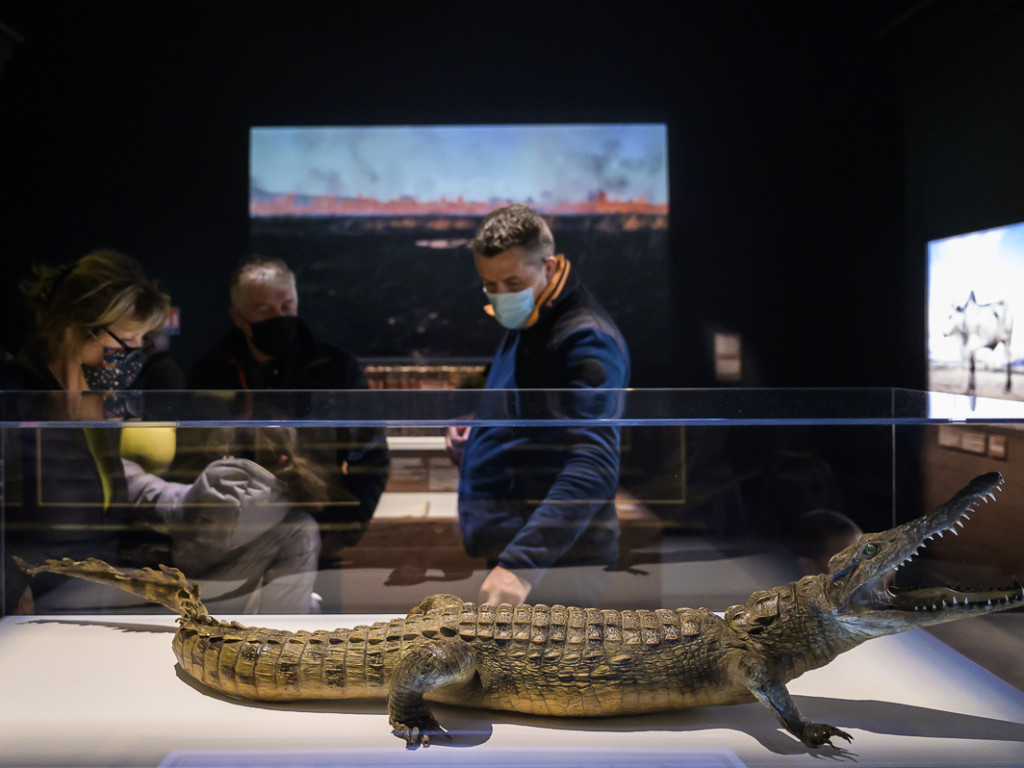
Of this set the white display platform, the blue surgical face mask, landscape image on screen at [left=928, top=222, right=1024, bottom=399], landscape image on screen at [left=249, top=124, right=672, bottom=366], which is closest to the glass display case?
the white display platform

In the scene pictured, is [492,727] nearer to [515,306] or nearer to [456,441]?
[456,441]

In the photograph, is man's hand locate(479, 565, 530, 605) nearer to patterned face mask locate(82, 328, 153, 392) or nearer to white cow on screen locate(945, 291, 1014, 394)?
patterned face mask locate(82, 328, 153, 392)

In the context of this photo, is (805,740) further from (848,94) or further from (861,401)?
(848,94)

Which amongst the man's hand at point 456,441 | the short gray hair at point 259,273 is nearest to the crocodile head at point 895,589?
the man's hand at point 456,441

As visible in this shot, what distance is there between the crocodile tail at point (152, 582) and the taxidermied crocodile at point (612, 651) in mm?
157

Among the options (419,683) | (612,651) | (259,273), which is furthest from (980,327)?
(259,273)

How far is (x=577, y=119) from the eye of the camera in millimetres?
2785

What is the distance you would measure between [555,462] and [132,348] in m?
1.13

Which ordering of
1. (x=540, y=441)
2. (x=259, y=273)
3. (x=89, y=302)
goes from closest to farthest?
(x=540, y=441), (x=89, y=302), (x=259, y=273)

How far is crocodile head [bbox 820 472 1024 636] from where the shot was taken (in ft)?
3.69

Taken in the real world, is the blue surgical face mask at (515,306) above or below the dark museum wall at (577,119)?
below

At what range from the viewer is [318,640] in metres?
1.26

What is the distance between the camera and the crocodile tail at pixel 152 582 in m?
1.42

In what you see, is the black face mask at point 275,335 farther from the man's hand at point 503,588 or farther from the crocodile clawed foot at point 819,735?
the crocodile clawed foot at point 819,735
